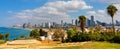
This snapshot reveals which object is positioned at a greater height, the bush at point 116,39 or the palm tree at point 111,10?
the palm tree at point 111,10

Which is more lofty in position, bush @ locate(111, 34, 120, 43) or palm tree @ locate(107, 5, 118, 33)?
palm tree @ locate(107, 5, 118, 33)

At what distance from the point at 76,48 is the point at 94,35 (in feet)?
50.0

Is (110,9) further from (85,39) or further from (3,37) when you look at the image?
(3,37)

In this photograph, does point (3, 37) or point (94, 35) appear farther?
point (3, 37)

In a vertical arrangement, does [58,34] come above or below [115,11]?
below

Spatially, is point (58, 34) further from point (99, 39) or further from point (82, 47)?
point (82, 47)

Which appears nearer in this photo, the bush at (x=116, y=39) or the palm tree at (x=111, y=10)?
the bush at (x=116, y=39)

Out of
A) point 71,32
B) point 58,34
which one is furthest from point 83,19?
point 58,34

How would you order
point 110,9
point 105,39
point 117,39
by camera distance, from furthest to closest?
point 110,9 < point 105,39 < point 117,39

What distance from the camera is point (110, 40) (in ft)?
161

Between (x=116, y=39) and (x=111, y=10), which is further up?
(x=111, y=10)

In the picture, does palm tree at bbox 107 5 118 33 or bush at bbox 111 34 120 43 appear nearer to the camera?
bush at bbox 111 34 120 43

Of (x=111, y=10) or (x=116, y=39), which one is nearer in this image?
(x=116, y=39)

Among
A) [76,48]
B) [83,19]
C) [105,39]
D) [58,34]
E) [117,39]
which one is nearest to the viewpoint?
[76,48]
